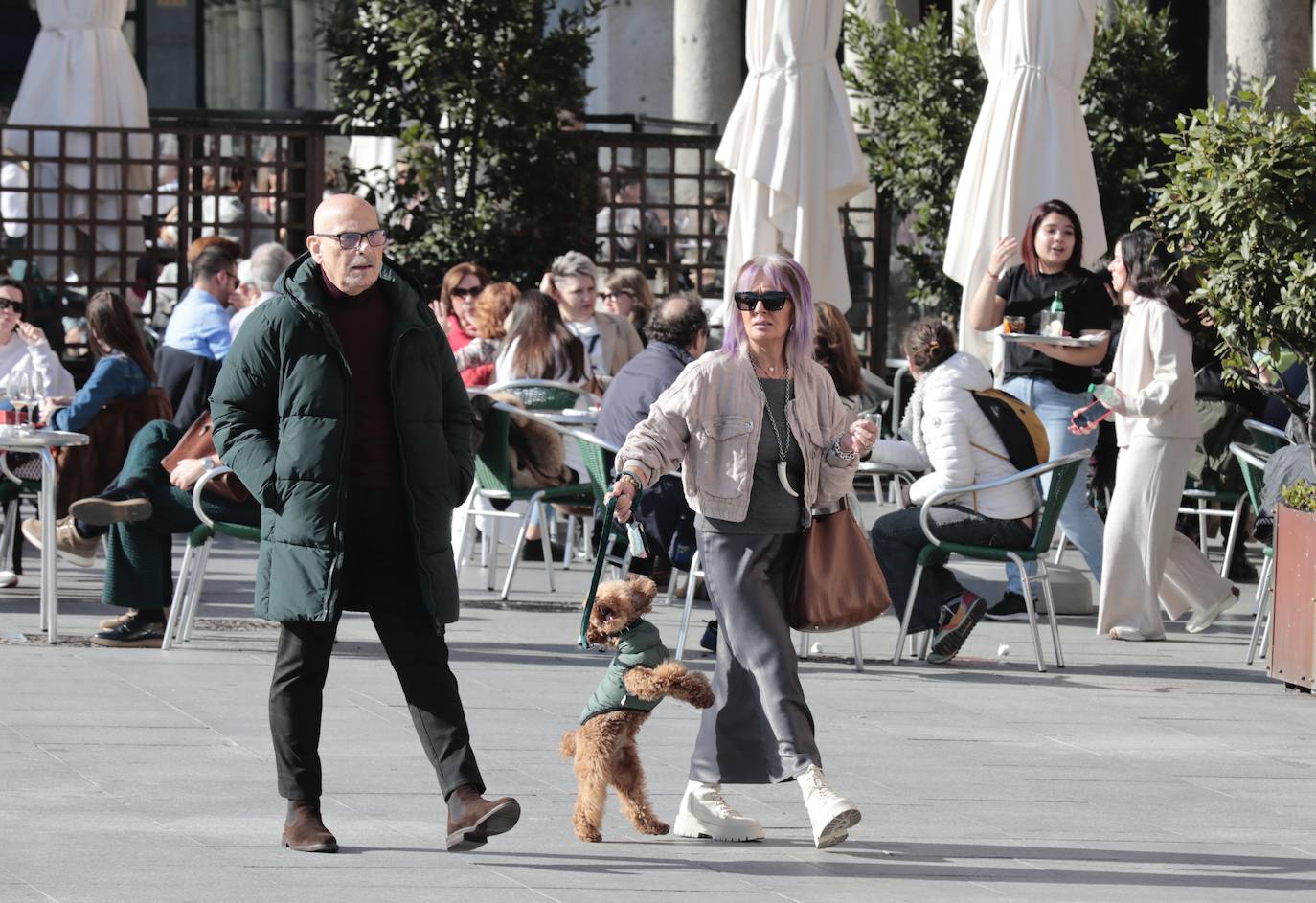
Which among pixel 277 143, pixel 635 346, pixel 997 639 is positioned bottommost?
pixel 997 639

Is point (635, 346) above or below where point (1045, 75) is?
below

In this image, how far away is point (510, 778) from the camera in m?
6.62

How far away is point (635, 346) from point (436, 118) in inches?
154

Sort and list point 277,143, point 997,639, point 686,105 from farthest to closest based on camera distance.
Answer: point 686,105 → point 277,143 → point 997,639

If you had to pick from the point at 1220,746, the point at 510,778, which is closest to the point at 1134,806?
the point at 1220,746

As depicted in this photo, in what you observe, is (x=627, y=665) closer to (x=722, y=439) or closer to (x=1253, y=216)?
(x=722, y=439)

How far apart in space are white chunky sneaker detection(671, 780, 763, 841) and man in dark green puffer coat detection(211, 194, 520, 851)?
0.58 meters

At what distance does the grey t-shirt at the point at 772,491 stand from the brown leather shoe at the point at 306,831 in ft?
4.21

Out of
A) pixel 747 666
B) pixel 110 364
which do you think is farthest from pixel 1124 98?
pixel 747 666

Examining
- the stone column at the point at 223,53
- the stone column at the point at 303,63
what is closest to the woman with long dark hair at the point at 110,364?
the stone column at the point at 223,53

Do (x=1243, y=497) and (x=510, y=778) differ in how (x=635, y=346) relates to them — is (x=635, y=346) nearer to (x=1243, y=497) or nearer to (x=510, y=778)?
(x=1243, y=497)

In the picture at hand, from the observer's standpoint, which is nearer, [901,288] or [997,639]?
[997,639]

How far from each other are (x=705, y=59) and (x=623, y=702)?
14394 mm

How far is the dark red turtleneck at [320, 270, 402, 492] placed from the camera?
18.8 ft
